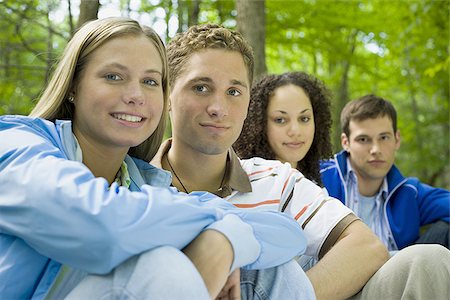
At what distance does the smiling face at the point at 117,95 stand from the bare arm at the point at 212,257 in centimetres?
58

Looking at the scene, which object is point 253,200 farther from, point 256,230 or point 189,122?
point 256,230

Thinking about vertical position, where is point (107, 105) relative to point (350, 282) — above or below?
above

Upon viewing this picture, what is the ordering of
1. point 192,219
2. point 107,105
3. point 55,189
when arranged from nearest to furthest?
point 55,189 < point 192,219 < point 107,105

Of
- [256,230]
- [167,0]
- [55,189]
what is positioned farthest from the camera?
[167,0]

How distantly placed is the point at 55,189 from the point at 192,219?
0.39 meters

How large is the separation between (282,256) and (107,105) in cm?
80

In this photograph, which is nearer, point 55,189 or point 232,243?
point 55,189

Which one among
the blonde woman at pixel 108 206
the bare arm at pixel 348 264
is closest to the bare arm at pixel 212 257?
the blonde woman at pixel 108 206

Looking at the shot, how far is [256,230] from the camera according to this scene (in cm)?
193

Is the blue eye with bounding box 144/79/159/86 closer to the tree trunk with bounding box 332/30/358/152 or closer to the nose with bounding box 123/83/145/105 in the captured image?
the nose with bounding box 123/83/145/105

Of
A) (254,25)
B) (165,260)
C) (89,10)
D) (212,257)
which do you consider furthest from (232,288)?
(254,25)

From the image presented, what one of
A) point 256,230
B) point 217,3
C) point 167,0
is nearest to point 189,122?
point 256,230

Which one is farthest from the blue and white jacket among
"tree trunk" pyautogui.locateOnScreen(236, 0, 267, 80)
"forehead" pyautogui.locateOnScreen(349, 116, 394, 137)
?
"tree trunk" pyautogui.locateOnScreen(236, 0, 267, 80)

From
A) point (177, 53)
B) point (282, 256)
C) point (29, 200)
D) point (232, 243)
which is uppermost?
point (177, 53)
